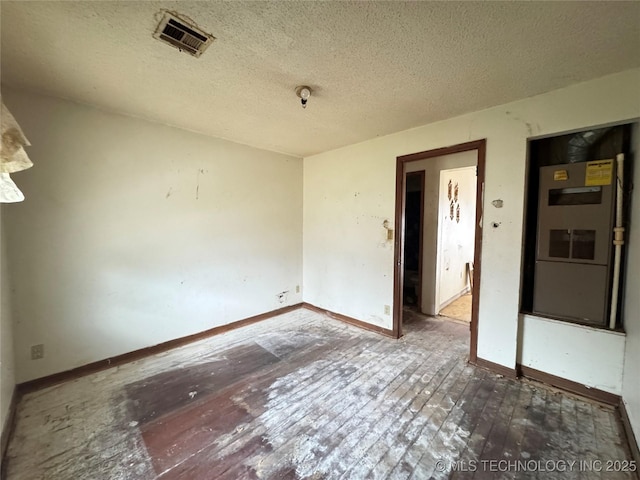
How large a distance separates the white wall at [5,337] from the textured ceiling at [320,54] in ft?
3.57

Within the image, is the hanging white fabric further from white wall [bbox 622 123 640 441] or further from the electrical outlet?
white wall [bbox 622 123 640 441]

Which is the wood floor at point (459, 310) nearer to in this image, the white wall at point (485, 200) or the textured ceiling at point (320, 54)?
the white wall at point (485, 200)

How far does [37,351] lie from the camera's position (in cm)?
202

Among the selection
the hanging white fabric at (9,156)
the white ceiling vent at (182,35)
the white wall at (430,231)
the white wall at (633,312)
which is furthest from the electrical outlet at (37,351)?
the white wall at (430,231)

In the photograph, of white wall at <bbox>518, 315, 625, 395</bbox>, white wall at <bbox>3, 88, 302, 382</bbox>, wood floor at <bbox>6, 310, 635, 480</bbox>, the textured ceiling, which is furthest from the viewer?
white wall at <bbox>3, 88, 302, 382</bbox>

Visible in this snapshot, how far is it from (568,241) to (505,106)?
125 cm

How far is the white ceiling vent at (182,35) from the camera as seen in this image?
129 cm

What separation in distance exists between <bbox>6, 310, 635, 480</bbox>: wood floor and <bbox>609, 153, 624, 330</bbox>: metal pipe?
2.35ft

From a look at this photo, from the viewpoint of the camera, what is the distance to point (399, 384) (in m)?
2.12

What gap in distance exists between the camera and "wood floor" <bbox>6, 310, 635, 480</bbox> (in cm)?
139

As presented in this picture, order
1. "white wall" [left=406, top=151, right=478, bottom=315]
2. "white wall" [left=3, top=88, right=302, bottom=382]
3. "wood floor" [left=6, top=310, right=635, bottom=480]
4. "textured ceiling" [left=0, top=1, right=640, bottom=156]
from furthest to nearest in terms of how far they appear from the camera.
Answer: "white wall" [left=406, top=151, right=478, bottom=315], "white wall" [left=3, top=88, right=302, bottom=382], "wood floor" [left=6, top=310, right=635, bottom=480], "textured ceiling" [left=0, top=1, right=640, bottom=156]

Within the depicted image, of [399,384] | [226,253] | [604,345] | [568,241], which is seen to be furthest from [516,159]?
[226,253]

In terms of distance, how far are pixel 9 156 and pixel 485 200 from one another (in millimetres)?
3267

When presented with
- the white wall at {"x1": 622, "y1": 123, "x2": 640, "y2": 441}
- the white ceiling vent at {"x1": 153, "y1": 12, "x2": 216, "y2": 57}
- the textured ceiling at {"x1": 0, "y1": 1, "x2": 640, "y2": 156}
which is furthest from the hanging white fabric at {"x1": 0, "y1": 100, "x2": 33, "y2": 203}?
the white wall at {"x1": 622, "y1": 123, "x2": 640, "y2": 441}
